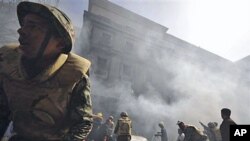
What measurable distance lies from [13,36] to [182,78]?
20.5 metres

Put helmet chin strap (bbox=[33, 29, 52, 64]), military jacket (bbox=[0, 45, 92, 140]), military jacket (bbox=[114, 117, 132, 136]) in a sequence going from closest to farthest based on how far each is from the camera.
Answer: military jacket (bbox=[0, 45, 92, 140]) → helmet chin strap (bbox=[33, 29, 52, 64]) → military jacket (bbox=[114, 117, 132, 136])

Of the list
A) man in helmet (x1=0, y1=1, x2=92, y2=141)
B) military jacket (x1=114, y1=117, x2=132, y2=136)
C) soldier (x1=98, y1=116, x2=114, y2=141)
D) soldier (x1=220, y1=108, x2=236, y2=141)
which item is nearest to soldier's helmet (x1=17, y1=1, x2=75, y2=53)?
man in helmet (x1=0, y1=1, x2=92, y2=141)

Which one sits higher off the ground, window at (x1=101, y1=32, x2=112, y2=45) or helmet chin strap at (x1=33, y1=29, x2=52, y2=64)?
window at (x1=101, y1=32, x2=112, y2=45)

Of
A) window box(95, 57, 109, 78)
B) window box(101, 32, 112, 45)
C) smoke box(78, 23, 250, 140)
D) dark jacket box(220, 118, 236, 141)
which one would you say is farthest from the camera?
window box(101, 32, 112, 45)

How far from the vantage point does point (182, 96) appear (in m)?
31.3

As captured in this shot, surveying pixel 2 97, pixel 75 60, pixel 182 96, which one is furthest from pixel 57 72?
pixel 182 96

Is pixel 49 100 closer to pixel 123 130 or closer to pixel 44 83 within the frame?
pixel 44 83

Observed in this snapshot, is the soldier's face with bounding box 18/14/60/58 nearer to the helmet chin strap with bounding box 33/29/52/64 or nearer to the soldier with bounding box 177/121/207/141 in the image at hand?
the helmet chin strap with bounding box 33/29/52/64

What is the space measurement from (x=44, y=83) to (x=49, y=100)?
0.42ft

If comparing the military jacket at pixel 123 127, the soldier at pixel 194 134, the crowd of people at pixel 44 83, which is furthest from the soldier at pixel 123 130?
the crowd of people at pixel 44 83

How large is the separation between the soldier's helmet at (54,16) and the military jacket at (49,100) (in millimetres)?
210

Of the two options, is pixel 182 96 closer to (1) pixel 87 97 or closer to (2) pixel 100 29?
(2) pixel 100 29

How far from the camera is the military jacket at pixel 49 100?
163 centimetres

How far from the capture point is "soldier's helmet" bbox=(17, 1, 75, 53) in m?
1.79
